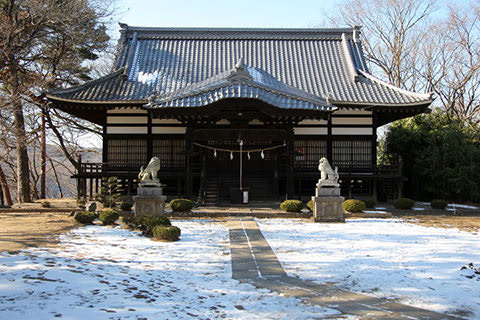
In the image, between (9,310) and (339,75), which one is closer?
(9,310)

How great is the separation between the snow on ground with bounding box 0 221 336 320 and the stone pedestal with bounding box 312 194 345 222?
5.65 meters

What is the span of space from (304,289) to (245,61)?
61.0 ft

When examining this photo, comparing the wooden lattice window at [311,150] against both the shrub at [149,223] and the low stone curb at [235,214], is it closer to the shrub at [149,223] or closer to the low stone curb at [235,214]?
the low stone curb at [235,214]

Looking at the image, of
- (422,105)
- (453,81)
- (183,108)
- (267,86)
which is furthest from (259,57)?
(453,81)

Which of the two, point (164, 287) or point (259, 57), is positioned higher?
point (259, 57)

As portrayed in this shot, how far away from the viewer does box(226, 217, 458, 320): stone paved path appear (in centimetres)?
520

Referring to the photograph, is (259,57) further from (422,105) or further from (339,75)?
(422,105)

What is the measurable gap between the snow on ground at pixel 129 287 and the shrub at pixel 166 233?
2.87 feet

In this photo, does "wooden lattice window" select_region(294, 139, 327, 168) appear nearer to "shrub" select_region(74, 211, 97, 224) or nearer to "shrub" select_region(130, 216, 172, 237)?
"shrub" select_region(130, 216, 172, 237)

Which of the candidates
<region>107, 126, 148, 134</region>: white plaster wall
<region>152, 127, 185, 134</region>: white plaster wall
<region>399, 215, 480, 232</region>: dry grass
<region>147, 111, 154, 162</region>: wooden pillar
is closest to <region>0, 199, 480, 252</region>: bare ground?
<region>399, 215, 480, 232</region>: dry grass

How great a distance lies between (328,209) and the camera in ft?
43.8

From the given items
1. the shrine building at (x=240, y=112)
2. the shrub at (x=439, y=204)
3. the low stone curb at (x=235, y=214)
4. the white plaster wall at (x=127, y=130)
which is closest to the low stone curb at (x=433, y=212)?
the shrub at (x=439, y=204)

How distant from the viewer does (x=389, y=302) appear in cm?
560

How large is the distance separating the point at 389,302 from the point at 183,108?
12887mm
